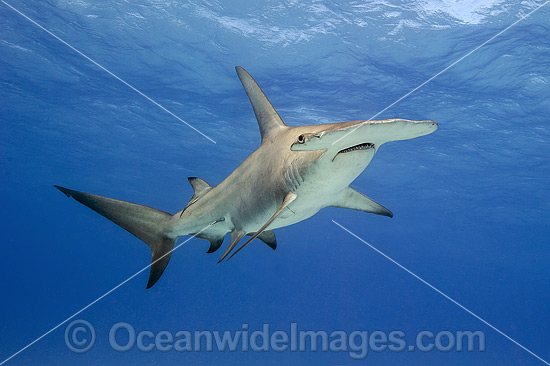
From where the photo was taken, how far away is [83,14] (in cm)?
1258

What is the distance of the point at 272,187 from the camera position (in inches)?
148

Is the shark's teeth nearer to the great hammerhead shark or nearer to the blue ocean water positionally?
the great hammerhead shark

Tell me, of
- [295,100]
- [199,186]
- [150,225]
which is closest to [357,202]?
[199,186]

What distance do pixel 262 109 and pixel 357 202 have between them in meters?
1.56

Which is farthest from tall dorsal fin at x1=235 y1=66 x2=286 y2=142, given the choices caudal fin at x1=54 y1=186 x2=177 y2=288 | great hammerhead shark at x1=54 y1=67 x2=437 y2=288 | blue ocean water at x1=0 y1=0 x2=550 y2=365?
blue ocean water at x1=0 y1=0 x2=550 y2=365

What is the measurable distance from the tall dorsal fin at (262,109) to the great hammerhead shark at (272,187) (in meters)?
0.01

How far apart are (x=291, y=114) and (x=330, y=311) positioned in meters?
130

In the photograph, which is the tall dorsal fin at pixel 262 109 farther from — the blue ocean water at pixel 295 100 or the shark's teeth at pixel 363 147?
the blue ocean water at pixel 295 100

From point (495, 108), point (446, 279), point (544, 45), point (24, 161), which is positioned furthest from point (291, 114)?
point (446, 279)

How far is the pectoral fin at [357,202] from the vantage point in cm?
426

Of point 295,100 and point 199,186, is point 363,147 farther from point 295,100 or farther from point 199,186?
point 295,100

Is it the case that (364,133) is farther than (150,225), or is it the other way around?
(150,225)

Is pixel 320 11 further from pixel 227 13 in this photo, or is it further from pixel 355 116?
pixel 355 116

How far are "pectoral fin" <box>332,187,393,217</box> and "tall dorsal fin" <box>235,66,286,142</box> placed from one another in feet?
3.50
